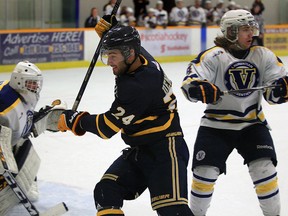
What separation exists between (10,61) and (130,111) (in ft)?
23.0

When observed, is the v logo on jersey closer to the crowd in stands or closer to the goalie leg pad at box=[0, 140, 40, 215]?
the goalie leg pad at box=[0, 140, 40, 215]

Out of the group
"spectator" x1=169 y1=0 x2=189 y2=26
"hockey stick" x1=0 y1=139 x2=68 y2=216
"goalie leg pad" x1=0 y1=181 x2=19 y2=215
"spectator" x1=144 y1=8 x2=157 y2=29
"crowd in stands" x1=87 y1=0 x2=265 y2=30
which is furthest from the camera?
"spectator" x1=169 y1=0 x2=189 y2=26

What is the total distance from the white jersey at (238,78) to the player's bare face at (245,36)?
0.20ft

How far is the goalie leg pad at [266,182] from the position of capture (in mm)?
3229

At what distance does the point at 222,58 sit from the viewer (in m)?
3.32

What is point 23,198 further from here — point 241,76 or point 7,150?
point 241,76

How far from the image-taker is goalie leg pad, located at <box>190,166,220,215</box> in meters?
3.24

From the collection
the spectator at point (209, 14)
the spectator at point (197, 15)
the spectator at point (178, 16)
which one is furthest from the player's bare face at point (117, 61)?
the spectator at point (209, 14)

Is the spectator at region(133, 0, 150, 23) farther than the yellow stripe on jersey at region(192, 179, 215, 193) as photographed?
Yes

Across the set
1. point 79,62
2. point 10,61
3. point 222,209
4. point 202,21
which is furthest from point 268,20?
point 222,209

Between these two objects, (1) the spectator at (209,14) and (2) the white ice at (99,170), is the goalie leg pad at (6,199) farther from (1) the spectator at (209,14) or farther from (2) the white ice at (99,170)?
(1) the spectator at (209,14)

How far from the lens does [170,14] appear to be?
12531mm

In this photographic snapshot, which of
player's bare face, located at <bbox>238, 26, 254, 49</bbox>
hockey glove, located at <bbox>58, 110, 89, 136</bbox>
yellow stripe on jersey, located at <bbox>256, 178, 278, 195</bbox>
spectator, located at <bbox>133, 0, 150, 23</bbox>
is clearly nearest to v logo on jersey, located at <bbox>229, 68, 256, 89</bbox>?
player's bare face, located at <bbox>238, 26, 254, 49</bbox>

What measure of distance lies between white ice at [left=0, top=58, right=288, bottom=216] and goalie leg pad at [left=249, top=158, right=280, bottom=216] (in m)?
0.55
